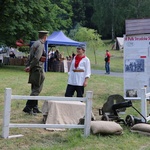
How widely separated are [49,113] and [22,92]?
5.96 metres

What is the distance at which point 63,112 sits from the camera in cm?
727

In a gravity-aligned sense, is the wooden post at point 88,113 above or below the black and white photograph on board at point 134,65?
below

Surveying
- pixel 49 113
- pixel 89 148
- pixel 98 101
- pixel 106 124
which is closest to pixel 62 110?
pixel 49 113

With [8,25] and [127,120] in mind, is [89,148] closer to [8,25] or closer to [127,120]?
[127,120]

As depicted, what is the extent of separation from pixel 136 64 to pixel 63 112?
15.1 feet

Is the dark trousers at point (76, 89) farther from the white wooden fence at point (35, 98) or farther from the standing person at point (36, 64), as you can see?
the white wooden fence at point (35, 98)

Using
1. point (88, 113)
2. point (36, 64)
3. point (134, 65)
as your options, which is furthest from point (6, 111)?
point (134, 65)

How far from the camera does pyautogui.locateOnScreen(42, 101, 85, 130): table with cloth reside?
283 inches

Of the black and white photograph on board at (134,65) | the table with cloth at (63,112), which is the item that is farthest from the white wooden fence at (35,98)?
the black and white photograph on board at (134,65)

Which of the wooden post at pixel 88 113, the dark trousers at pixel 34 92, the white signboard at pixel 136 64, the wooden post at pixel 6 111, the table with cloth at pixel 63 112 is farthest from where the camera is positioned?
the white signboard at pixel 136 64

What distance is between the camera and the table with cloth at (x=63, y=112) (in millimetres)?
7176

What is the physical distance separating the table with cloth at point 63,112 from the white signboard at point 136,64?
3.95 meters

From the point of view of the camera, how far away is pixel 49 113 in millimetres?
7215

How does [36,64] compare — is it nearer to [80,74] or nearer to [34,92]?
[34,92]
